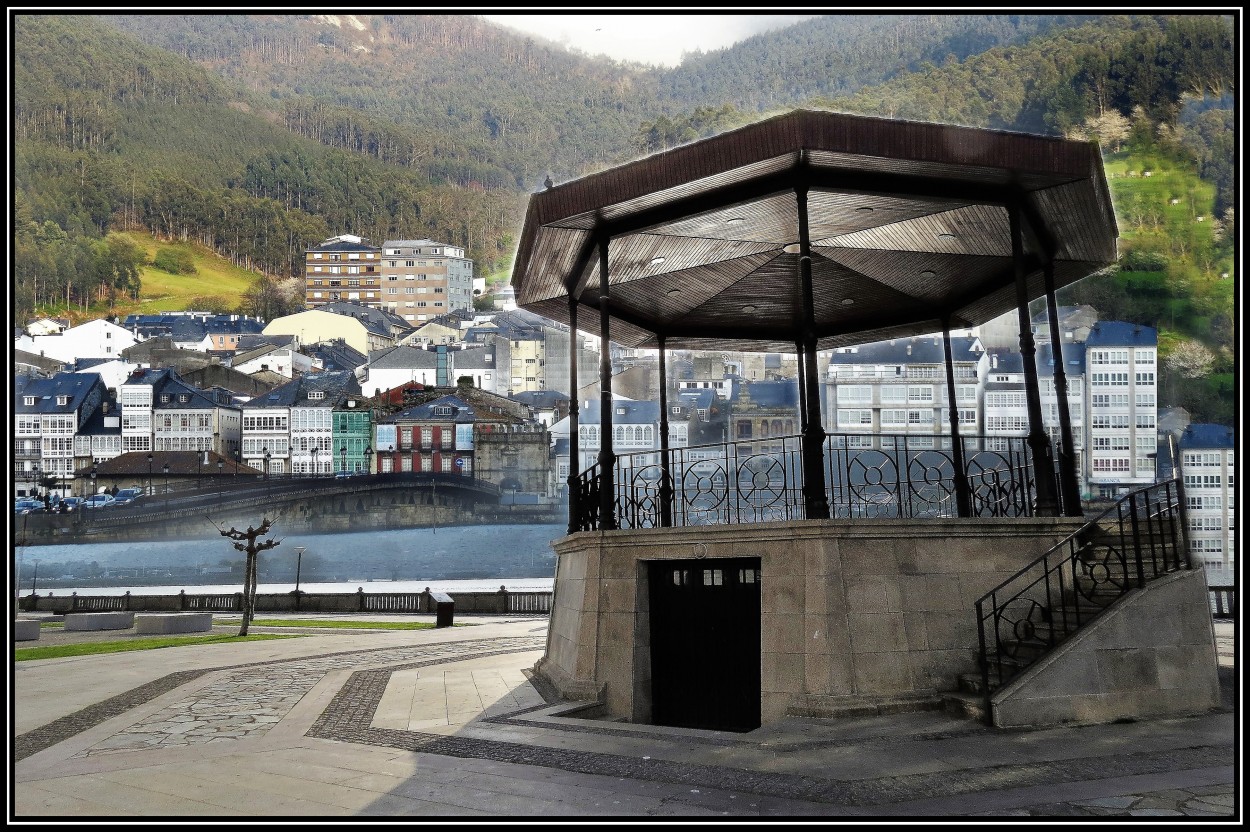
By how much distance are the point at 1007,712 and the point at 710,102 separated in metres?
157

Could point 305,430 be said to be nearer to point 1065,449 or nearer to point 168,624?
point 168,624

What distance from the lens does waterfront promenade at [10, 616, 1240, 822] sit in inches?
250

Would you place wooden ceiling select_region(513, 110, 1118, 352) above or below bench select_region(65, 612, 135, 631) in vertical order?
above

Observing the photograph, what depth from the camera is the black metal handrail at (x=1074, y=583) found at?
9.07 metres

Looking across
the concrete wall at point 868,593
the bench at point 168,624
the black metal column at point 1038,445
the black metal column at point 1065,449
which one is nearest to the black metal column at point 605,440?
the concrete wall at point 868,593

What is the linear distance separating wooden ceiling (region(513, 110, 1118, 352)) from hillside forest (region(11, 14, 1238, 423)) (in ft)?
287

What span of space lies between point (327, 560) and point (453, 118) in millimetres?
99299

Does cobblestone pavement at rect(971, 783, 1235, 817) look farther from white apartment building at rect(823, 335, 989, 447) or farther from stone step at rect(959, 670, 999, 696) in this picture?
white apartment building at rect(823, 335, 989, 447)

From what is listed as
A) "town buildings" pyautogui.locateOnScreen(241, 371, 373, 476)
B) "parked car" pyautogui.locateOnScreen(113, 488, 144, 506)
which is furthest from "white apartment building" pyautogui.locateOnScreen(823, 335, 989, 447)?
"parked car" pyautogui.locateOnScreen(113, 488, 144, 506)

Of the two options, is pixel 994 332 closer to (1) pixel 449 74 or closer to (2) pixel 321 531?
(2) pixel 321 531

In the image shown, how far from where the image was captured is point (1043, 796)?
246 inches

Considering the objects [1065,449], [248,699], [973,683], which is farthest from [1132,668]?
[248,699]
